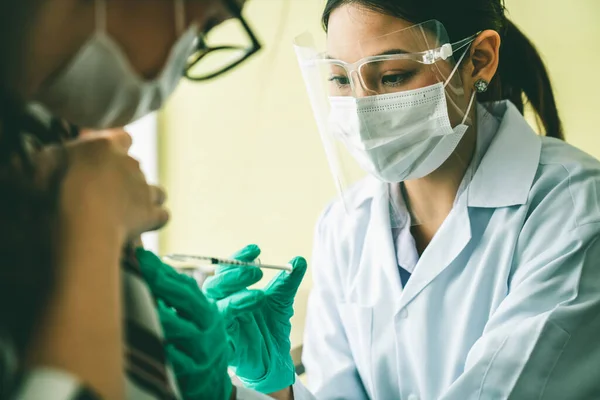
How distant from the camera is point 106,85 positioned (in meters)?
0.42

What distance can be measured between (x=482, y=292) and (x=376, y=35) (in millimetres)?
518

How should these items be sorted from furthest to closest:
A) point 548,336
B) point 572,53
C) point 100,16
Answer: point 572,53, point 548,336, point 100,16

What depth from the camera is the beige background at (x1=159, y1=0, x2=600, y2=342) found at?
5.08 feet

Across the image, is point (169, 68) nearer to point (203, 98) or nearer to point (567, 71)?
point (203, 98)

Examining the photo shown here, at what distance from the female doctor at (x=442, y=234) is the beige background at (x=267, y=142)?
0.41m

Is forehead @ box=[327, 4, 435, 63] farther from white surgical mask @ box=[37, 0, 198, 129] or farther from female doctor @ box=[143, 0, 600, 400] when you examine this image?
white surgical mask @ box=[37, 0, 198, 129]

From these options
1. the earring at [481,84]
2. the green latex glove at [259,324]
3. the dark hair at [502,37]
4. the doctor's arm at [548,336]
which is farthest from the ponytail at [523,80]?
the green latex glove at [259,324]

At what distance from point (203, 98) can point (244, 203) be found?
363mm

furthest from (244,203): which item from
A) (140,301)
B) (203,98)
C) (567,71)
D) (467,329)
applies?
(140,301)

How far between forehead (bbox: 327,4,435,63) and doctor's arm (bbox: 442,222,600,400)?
44 cm

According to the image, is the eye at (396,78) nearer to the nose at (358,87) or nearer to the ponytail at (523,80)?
the nose at (358,87)

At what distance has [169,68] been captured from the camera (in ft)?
1.46

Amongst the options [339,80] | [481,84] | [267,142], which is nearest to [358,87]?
[339,80]

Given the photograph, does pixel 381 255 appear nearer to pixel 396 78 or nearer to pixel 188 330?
pixel 396 78
